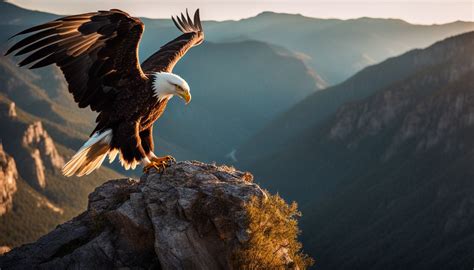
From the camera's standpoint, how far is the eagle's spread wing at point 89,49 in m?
14.6

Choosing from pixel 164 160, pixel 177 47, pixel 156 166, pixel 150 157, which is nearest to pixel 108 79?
pixel 150 157

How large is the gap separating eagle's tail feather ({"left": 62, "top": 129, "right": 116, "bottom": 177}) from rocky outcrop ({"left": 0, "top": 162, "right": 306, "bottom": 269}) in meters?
1.64

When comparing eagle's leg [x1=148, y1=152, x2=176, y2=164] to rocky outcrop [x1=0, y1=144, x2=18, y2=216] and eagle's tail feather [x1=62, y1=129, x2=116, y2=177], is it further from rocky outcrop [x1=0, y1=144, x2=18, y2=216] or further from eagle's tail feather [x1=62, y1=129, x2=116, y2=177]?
rocky outcrop [x1=0, y1=144, x2=18, y2=216]

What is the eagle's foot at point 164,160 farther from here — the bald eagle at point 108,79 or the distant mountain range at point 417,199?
the distant mountain range at point 417,199

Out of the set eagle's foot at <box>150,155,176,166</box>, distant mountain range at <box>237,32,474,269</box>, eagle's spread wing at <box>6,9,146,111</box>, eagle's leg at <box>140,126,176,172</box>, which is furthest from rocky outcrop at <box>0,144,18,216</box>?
eagle's spread wing at <box>6,9,146,111</box>

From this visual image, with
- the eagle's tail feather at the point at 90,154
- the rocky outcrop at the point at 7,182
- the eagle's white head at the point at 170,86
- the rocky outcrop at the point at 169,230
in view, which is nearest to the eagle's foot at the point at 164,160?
the rocky outcrop at the point at 169,230

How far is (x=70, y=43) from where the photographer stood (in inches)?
589

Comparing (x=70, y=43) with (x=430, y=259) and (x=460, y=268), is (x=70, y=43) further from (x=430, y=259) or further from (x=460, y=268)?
(x=430, y=259)

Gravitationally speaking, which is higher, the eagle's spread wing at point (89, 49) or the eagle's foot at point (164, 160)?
the eagle's spread wing at point (89, 49)

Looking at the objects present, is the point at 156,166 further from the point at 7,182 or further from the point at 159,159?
the point at 7,182

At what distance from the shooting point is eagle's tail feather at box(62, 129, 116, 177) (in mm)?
16766

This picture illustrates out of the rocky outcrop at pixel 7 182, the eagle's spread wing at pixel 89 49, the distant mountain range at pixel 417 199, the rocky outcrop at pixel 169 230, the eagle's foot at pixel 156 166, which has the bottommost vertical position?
the rocky outcrop at pixel 7 182

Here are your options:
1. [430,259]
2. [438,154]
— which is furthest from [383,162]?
[430,259]

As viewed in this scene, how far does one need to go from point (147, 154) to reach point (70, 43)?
4.58 m
